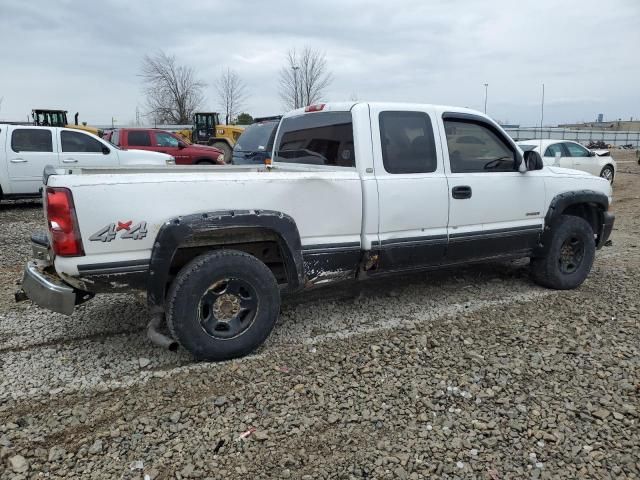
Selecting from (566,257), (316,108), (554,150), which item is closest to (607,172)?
(554,150)

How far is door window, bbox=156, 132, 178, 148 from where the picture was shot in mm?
14120

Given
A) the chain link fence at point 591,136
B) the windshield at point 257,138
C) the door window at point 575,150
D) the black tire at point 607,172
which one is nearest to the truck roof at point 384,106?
the windshield at point 257,138

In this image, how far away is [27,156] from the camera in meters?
9.92

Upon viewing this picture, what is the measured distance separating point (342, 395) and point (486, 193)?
239cm

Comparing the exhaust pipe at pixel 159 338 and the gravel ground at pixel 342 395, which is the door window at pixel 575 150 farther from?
the exhaust pipe at pixel 159 338

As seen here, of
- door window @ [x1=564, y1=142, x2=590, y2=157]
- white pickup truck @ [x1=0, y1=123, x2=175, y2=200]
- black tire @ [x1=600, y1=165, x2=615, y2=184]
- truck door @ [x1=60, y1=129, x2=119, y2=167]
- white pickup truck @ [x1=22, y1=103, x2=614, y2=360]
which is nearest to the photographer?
white pickup truck @ [x1=22, y1=103, x2=614, y2=360]

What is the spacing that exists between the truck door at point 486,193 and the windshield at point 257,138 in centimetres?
495

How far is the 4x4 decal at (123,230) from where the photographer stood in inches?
119

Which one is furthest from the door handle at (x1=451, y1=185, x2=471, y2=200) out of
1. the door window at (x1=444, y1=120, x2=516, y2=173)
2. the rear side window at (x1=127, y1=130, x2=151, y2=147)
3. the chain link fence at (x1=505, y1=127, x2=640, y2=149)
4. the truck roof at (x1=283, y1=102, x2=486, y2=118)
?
the chain link fence at (x1=505, y1=127, x2=640, y2=149)

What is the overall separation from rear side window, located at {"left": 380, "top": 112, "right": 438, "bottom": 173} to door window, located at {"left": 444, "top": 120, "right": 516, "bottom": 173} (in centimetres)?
22

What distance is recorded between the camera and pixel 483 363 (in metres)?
3.48

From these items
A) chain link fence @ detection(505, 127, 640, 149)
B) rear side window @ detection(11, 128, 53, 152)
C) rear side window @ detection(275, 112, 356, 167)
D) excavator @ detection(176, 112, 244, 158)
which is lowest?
rear side window @ detection(275, 112, 356, 167)

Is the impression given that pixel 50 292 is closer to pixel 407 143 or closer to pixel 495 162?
pixel 407 143

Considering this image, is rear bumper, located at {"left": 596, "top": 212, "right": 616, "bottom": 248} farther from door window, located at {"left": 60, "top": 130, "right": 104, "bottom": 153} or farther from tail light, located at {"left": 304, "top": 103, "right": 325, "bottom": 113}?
door window, located at {"left": 60, "top": 130, "right": 104, "bottom": 153}
